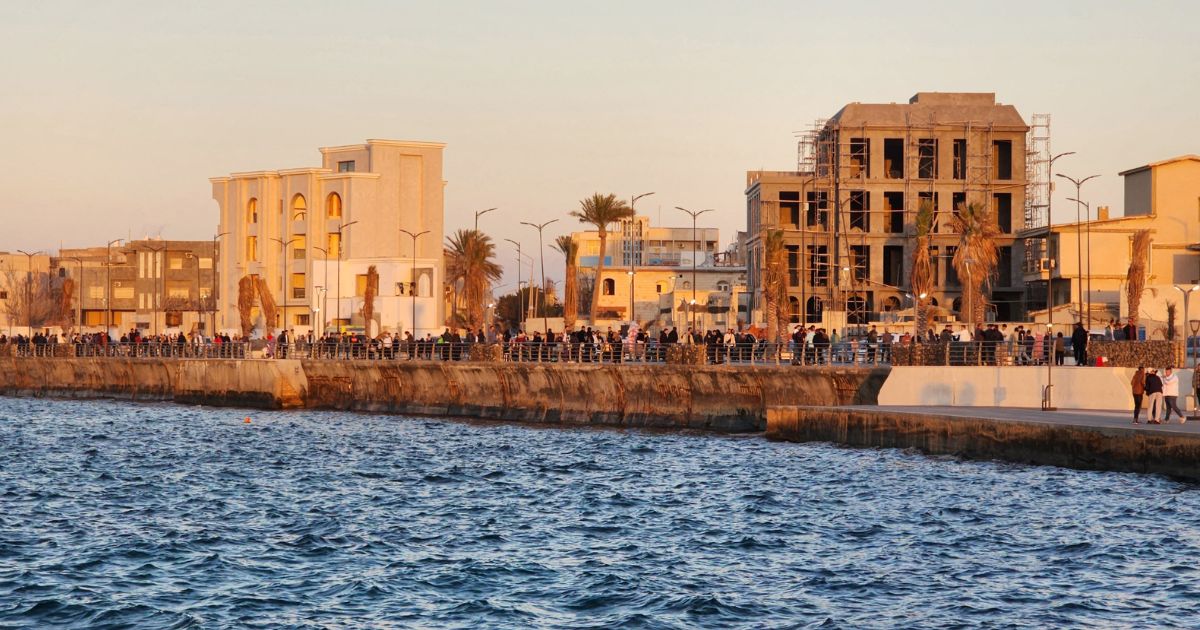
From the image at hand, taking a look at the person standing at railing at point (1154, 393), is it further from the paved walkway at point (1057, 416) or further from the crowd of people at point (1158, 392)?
the paved walkway at point (1057, 416)

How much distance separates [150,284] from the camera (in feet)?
424

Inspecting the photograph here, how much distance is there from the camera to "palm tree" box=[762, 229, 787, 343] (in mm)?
66188

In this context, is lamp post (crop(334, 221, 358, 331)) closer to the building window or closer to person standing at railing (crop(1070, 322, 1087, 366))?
the building window

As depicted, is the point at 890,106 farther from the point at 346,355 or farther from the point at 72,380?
the point at 72,380

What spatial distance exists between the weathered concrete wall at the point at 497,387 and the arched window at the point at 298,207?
104ft

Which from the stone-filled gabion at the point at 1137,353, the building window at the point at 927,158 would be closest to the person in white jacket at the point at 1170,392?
the stone-filled gabion at the point at 1137,353

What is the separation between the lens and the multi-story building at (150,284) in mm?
128500

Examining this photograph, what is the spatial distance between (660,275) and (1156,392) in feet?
308

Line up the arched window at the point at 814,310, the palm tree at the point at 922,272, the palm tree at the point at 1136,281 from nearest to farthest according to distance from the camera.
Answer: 1. the palm tree at the point at 922,272
2. the palm tree at the point at 1136,281
3. the arched window at the point at 814,310

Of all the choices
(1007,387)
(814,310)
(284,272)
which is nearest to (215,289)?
(284,272)

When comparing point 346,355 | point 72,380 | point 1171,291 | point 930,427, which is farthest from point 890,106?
point 930,427

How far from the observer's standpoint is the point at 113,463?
131ft

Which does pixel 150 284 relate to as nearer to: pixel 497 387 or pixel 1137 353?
pixel 497 387

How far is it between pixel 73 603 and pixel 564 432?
98.6 ft
